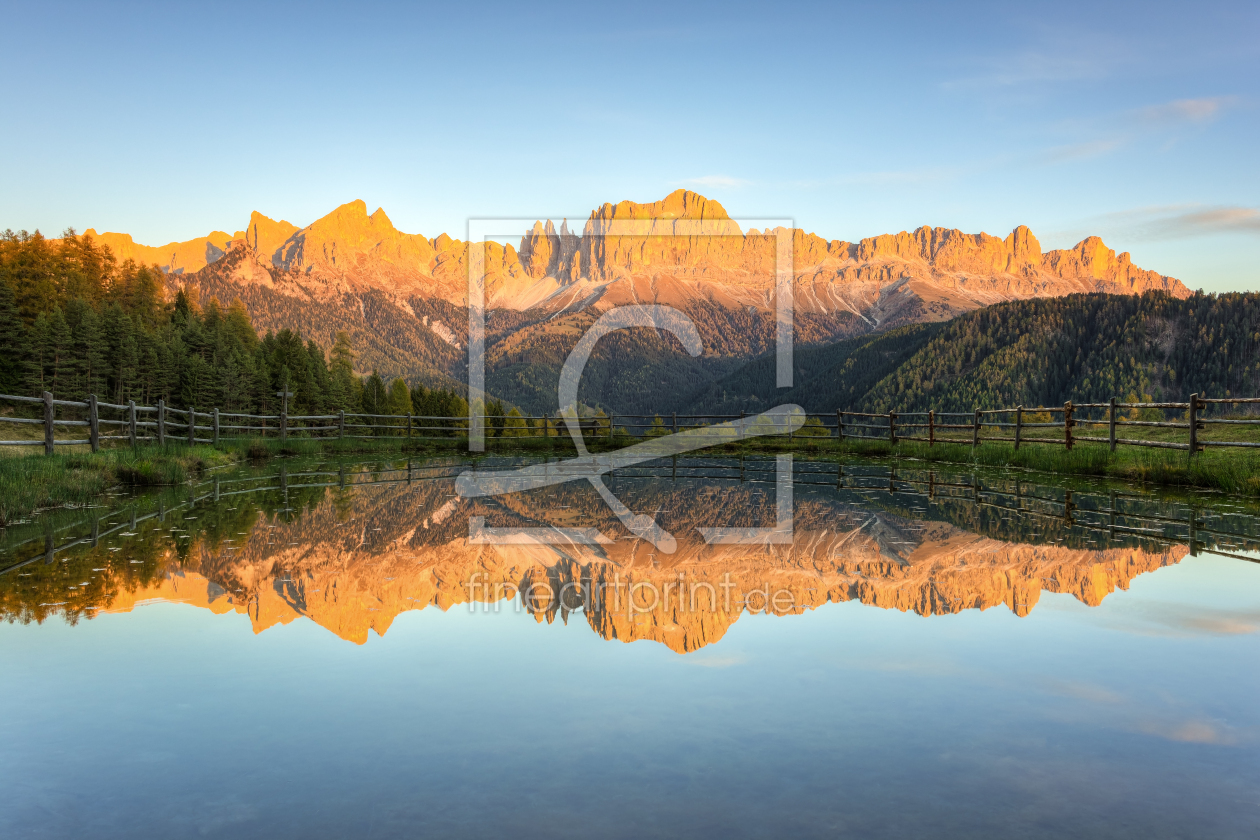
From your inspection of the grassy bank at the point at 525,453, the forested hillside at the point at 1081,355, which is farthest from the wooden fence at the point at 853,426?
the forested hillside at the point at 1081,355

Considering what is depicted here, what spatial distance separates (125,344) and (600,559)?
2547 inches

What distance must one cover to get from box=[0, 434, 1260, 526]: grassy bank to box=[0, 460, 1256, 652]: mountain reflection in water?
5.29ft

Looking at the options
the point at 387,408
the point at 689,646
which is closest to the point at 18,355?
the point at 387,408

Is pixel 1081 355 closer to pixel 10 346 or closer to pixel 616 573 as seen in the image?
pixel 10 346

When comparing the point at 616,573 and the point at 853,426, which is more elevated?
the point at 853,426

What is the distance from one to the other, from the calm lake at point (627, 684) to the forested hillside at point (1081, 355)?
148767 mm

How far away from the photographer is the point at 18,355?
5662 centimetres

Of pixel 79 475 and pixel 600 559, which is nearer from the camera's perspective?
pixel 600 559

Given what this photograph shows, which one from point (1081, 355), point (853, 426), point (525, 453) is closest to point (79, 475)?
point (525, 453)

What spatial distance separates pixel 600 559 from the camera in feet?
31.7

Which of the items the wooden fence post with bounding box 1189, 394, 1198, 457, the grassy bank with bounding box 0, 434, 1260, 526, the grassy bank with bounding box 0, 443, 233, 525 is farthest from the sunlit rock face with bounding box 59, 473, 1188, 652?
the wooden fence post with bounding box 1189, 394, 1198, 457

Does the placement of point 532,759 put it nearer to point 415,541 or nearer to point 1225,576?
point 415,541

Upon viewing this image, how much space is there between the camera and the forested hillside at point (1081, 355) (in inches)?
5960

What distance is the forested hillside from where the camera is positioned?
151 m
